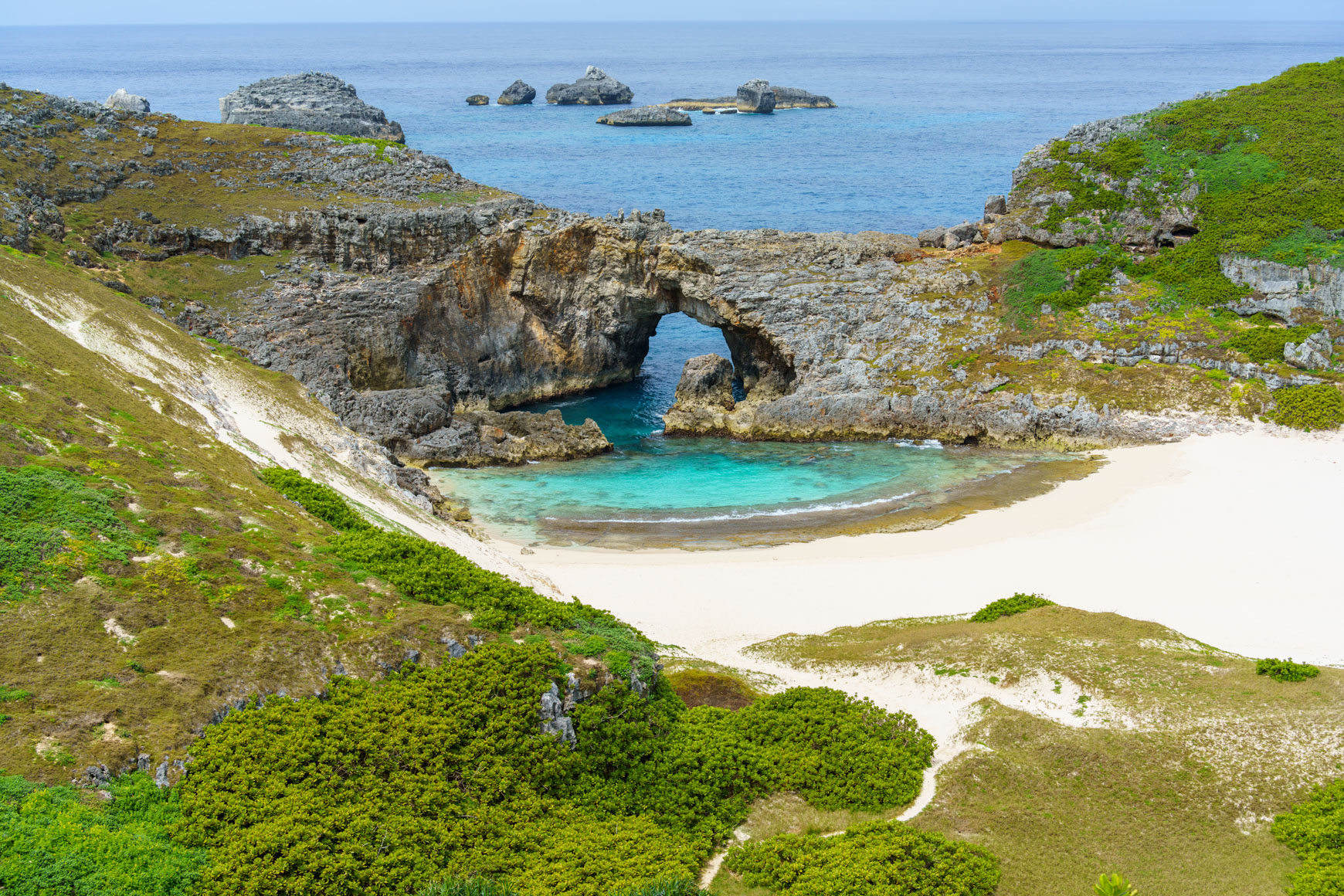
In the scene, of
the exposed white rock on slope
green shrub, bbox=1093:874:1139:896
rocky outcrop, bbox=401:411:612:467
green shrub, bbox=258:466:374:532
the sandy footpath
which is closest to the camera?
green shrub, bbox=1093:874:1139:896

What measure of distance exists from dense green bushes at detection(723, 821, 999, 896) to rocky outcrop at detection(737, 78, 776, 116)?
161024mm

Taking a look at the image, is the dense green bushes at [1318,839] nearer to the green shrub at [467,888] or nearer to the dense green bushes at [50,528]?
the green shrub at [467,888]

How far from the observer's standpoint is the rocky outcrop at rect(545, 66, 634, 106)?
571ft

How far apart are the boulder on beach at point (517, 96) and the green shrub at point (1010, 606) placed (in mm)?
161368

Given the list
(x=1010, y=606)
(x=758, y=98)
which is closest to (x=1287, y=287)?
(x=1010, y=606)

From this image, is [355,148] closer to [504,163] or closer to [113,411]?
[113,411]

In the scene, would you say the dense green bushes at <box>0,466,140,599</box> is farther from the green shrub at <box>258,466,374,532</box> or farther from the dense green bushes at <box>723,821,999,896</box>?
the dense green bushes at <box>723,821,999,896</box>

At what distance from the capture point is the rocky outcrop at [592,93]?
174000 mm

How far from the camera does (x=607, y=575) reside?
1404 inches

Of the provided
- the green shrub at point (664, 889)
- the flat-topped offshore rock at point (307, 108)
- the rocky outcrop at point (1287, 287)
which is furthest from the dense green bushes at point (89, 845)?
the flat-topped offshore rock at point (307, 108)

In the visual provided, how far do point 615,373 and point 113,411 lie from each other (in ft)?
129

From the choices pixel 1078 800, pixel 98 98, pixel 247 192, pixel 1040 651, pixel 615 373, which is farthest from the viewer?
pixel 98 98

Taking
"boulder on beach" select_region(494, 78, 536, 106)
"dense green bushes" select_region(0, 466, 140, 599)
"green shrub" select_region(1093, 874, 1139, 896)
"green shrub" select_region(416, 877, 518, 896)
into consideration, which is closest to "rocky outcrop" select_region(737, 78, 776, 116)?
"boulder on beach" select_region(494, 78, 536, 106)

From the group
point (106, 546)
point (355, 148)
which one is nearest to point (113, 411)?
point (106, 546)
